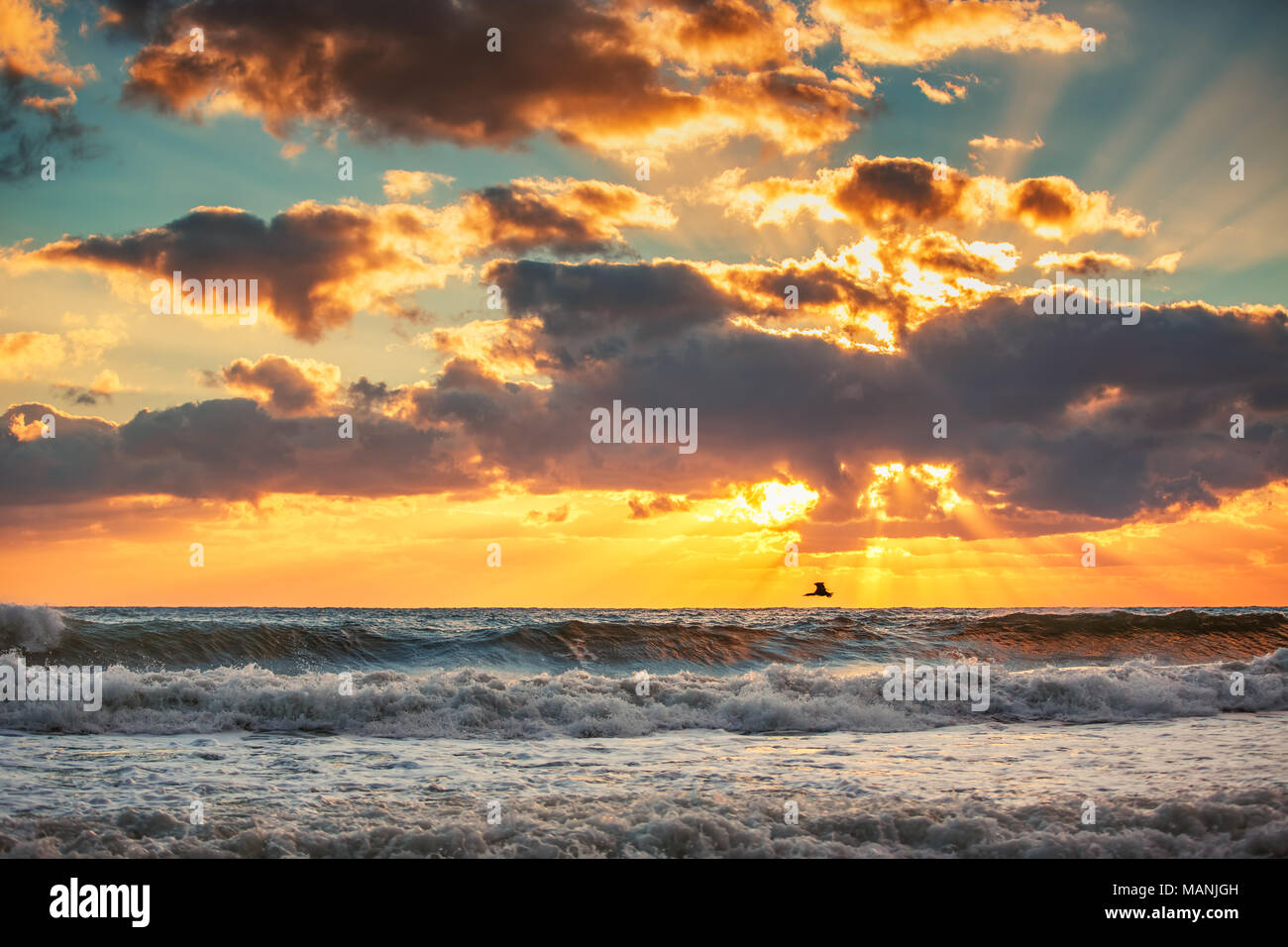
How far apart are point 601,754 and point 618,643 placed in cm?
1594

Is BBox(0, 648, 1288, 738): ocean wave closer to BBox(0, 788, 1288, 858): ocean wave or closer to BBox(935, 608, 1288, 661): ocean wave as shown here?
BBox(0, 788, 1288, 858): ocean wave

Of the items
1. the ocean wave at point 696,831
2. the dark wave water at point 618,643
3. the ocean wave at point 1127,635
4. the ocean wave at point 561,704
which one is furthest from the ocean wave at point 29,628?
the ocean wave at point 1127,635

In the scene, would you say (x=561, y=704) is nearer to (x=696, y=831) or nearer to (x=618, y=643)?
(x=696, y=831)

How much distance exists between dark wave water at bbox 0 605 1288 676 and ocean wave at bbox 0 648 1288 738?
7.04 m

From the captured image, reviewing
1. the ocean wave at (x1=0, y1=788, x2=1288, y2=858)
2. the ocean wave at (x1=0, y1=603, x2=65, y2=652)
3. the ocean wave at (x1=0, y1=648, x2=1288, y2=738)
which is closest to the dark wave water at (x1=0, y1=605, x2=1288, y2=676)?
the ocean wave at (x1=0, y1=603, x2=65, y2=652)

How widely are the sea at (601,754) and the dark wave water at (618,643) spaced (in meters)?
0.15

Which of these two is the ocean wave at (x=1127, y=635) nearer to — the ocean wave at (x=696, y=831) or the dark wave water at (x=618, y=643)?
the dark wave water at (x=618, y=643)

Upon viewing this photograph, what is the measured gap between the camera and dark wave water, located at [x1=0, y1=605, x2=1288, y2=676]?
84.7 feet

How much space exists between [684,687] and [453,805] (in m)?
11.2

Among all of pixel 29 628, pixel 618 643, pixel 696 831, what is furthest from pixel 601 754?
pixel 29 628

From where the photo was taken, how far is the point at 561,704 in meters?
18.8
